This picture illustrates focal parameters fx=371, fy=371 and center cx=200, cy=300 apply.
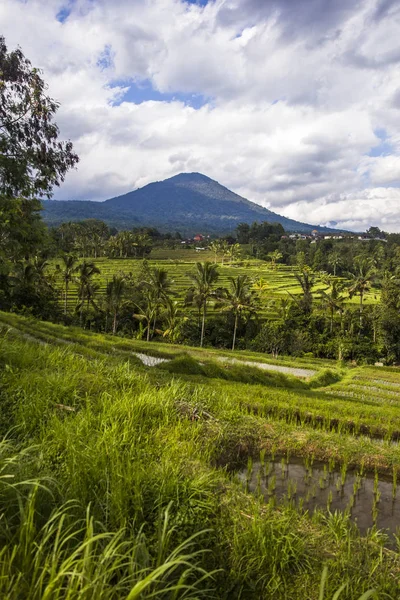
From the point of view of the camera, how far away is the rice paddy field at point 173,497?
2.06 m

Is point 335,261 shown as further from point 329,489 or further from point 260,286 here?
point 329,489

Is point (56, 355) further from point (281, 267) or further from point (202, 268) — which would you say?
point (281, 267)

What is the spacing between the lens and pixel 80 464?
3.09m

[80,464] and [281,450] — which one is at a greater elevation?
[80,464]

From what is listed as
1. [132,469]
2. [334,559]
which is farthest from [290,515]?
[132,469]

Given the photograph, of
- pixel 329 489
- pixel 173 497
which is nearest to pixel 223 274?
pixel 329 489

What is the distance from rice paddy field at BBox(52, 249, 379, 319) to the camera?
54997 mm

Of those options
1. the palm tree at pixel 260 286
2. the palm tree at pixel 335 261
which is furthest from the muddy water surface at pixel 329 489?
the palm tree at pixel 335 261

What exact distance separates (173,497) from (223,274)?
73149 millimetres

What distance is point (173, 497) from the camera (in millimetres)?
2963

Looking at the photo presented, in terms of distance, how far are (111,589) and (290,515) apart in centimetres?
198

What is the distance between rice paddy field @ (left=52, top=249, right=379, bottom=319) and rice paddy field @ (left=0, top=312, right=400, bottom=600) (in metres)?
41.0

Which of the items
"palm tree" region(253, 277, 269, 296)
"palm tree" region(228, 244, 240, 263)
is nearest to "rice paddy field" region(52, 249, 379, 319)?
"palm tree" region(253, 277, 269, 296)

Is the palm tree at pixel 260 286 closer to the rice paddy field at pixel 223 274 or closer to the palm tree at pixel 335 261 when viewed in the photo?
the rice paddy field at pixel 223 274
